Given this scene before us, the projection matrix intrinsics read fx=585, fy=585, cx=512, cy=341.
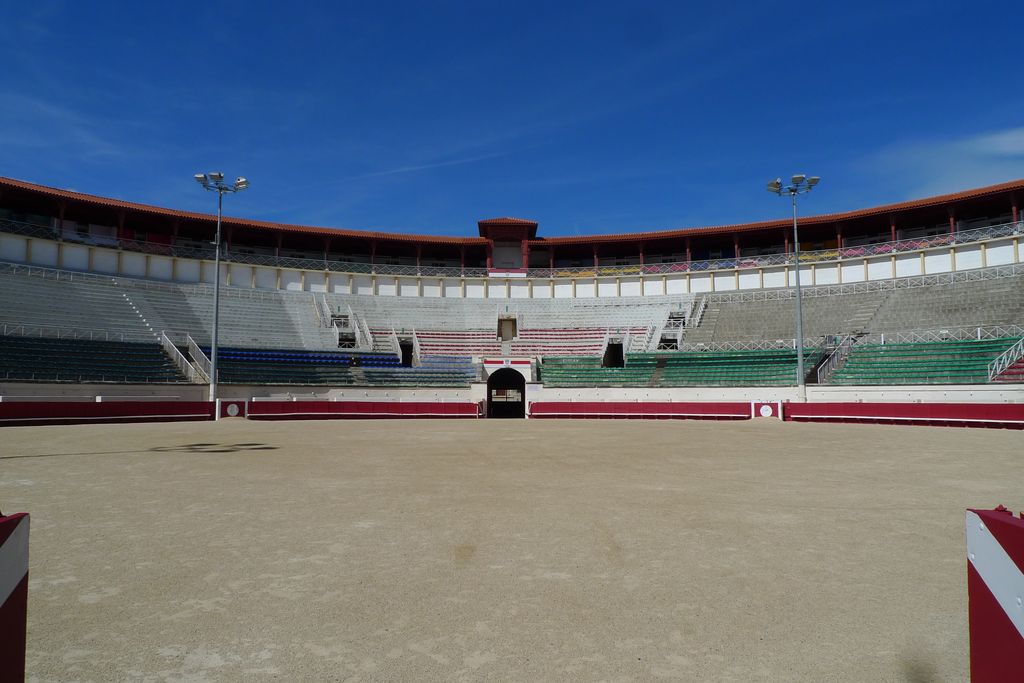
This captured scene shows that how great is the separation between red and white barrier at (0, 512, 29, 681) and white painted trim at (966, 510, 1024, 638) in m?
3.02

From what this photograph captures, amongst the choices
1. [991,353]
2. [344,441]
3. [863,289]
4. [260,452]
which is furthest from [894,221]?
[260,452]

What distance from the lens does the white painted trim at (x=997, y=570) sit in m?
1.79

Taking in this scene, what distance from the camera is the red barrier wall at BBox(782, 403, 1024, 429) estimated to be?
20.7 meters

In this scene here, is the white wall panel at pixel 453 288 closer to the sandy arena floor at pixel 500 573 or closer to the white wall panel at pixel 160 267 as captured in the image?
the white wall panel at pixel 160 267

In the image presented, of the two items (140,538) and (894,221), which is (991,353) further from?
(140,538)

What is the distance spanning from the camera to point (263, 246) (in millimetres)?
44344

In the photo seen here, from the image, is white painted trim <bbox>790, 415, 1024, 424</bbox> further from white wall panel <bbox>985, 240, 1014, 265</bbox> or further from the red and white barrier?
the red and white barrier

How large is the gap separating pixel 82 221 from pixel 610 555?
4471 cm

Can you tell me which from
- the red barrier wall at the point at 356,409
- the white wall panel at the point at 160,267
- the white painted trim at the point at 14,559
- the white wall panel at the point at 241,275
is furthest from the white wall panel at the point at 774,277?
the white painted trim at the point at 14,559

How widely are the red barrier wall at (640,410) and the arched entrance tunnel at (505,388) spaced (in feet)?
8.14

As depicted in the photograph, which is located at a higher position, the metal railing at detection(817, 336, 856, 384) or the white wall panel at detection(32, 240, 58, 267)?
the white wall panel at detection(32, 240, 58, 267)

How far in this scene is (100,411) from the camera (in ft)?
80.6

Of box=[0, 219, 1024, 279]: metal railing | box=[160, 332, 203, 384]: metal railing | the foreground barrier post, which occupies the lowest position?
the foreground barrier post

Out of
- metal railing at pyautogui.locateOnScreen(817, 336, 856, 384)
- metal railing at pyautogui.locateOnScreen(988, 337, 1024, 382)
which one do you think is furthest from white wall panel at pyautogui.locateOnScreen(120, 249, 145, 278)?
metal railing at pyautogui.locateOnScreen(988, 337, 1024, 382)
